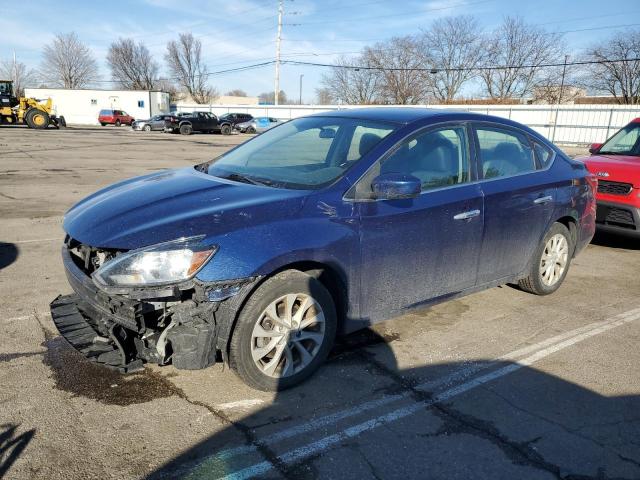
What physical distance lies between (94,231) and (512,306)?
3648mm

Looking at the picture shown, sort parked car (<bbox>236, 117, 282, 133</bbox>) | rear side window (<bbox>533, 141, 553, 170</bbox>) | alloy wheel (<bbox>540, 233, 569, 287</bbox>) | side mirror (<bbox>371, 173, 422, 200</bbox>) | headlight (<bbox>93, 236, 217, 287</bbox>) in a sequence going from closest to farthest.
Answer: headlight (<bbox>93, 236, 217, 287</bbox>), side mirror (<bbox>371, 173, 422, 200</bbox>), rear side window (<bbox>533, 141, 553, 170</bbox>), alloy wheel (<bbox>540, 233, 569, 287</bbox>), parked car (<bbox>236, 117, 282, 133</bbox>)

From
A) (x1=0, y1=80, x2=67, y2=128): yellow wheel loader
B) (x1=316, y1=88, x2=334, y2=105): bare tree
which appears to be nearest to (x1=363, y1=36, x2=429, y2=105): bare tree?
(x1=316, y1=88, x2=334, y2=105): bare tree

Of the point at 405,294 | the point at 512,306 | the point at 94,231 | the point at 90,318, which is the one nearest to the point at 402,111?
the point at 405,294

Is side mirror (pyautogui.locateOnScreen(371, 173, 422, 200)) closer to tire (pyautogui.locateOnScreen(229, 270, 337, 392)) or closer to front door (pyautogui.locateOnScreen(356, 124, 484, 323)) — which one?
front door (pyautogui.locateOnScreen(356, 124, 484, 323))

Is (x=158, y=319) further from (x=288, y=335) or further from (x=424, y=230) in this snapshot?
(x=424, y=230)

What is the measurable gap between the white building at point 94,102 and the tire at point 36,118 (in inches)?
711

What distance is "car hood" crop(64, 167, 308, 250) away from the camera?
2.89m

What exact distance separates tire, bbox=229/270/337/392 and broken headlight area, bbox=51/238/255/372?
4.7 inches

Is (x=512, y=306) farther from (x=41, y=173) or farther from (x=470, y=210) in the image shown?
(x=41, y=173)

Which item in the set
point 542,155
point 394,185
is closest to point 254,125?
point 542,155

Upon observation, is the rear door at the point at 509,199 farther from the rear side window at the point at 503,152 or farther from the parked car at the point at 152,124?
the parked car at the point at 152,124

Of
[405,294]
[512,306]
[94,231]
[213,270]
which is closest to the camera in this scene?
[213,270]

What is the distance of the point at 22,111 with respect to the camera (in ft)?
115

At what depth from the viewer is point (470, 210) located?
3.90 m
